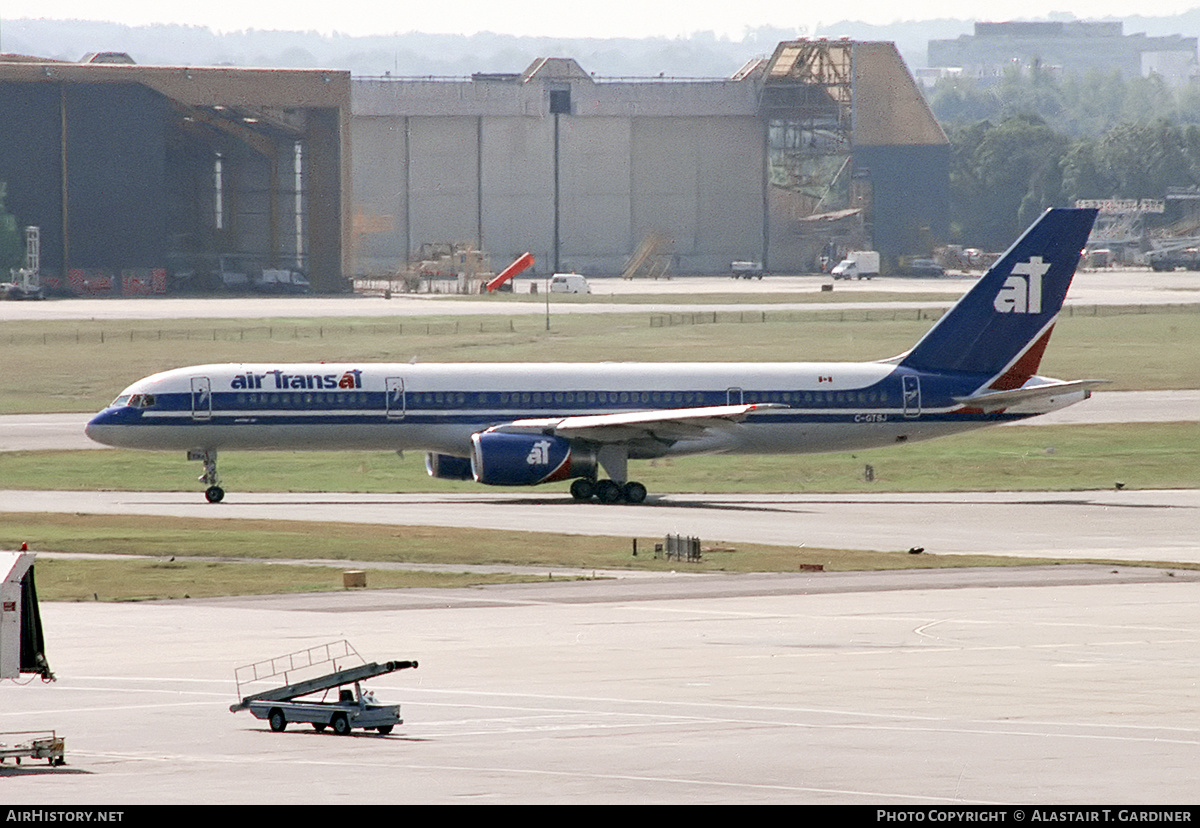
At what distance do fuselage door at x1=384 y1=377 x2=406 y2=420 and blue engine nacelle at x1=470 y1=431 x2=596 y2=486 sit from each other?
2.52 m

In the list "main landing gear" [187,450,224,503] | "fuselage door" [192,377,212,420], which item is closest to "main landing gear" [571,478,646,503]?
"main landing gear" [187,450,224,503]

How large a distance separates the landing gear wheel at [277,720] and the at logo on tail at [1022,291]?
42815 millimetres

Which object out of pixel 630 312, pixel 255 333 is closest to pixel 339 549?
pixel 255 333

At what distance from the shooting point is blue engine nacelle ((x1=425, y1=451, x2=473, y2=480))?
65.1m

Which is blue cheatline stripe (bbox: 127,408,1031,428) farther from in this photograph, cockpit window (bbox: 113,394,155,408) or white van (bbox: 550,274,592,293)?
white van (bbox: 550,274,592,293)

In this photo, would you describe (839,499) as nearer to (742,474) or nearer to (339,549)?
(742,474)

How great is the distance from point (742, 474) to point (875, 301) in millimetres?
98611

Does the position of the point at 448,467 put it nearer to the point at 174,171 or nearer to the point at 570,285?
the point at 570,285

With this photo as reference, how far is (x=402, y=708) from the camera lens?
30.9 metres

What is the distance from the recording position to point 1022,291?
66.9 m

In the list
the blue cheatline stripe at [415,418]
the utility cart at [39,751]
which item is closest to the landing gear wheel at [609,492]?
the blue cheatline stripe at [415,418]

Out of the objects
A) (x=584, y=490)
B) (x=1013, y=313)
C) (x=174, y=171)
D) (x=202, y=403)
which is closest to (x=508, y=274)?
(x=174, y=171)

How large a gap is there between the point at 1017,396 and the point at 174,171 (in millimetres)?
131710
